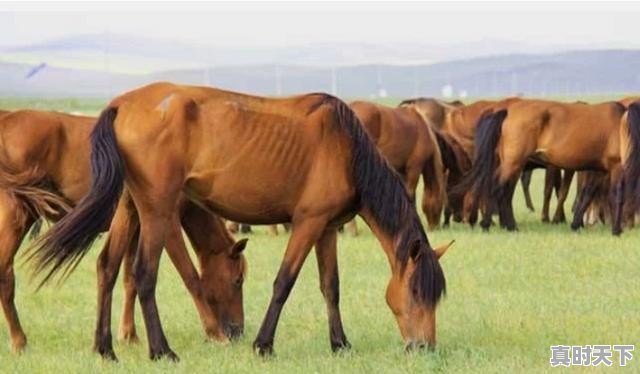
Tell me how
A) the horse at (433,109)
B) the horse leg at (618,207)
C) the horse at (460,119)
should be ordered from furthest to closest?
1. the horse at (433,109)
2. the horse at (460,119)
3. the horse leg at (618,207)

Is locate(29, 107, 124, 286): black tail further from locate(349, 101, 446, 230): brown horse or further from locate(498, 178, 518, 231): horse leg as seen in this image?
locate(498, 178, 518, 231): horse leg

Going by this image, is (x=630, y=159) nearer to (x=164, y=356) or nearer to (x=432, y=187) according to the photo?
(x=432, y=187)

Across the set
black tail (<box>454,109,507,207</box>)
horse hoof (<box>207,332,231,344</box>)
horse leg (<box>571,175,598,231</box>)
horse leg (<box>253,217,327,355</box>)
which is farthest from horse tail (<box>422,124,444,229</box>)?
horse leg (<box>253,217,327,355</box>)

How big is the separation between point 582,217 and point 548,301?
7211 millimetres

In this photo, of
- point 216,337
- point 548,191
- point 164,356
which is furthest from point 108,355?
point 548,191

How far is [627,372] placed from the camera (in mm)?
7891

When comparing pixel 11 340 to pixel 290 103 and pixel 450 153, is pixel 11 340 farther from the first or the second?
pixel 450 153

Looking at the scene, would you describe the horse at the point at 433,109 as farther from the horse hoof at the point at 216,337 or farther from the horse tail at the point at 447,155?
the horse hoof at the point at 216,337

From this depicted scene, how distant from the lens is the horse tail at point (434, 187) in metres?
18.0

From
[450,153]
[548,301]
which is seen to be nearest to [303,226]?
[548,301]

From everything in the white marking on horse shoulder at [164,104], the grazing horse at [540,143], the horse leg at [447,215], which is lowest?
the horse leg at [447,215]

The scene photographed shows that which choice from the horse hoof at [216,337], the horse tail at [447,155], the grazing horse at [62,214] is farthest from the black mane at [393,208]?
the horse tail at [447,155]

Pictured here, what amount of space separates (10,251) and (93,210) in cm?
92

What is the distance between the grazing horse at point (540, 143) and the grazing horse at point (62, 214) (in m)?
9.00
